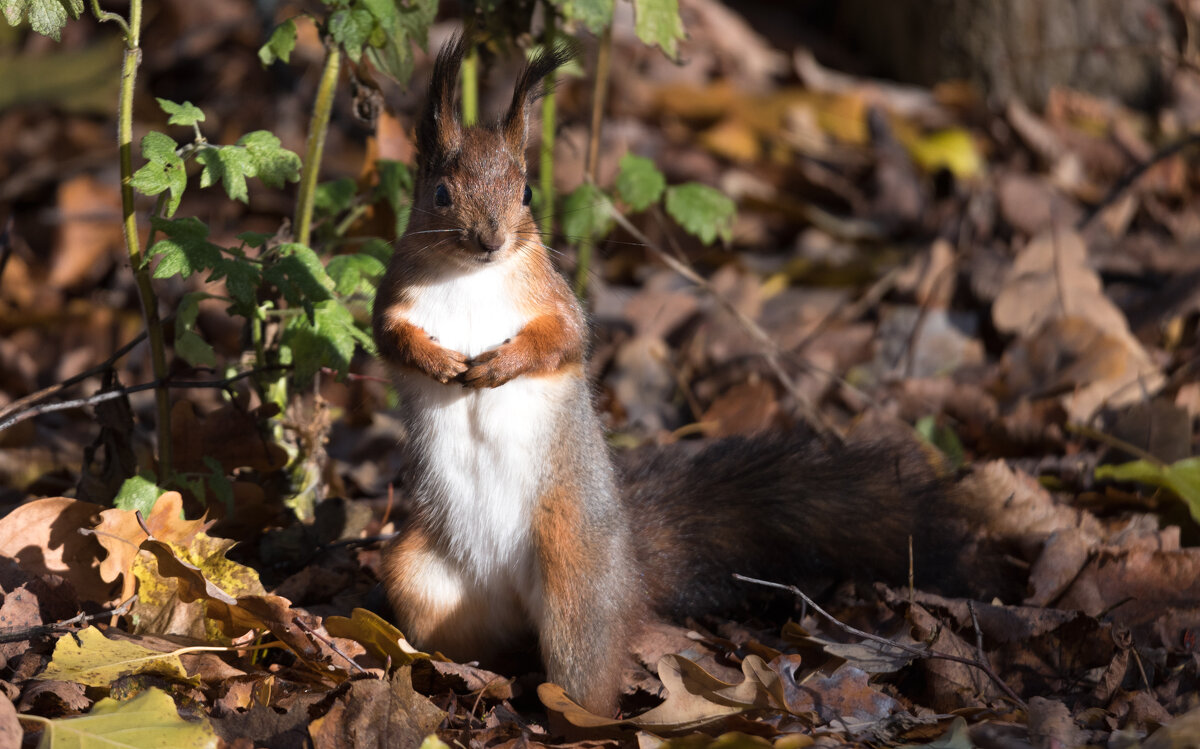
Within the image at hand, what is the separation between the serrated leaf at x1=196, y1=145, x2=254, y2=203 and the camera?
247 cm

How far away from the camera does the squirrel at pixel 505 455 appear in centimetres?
250

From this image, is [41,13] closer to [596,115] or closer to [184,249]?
[184,249]

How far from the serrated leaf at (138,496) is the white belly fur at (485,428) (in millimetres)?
639

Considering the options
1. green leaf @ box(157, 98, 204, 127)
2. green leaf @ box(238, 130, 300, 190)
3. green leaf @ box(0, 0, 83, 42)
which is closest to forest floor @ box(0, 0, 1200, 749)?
green leaf @ box(238, 130, 300, 190)

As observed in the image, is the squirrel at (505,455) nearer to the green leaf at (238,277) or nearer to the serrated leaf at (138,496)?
the green leaf at (238,277)

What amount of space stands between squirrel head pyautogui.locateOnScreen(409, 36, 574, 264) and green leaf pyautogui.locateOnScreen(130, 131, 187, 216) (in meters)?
0.52

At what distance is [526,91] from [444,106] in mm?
191

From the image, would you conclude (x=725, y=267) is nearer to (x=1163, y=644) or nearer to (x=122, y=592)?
(x=1163, y=644)

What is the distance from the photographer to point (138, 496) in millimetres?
2648

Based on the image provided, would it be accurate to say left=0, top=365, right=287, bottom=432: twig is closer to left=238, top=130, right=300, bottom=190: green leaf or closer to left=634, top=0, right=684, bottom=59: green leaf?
left=238, top=130, right=300, bottom=190: green leaf

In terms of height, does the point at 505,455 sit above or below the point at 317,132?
below

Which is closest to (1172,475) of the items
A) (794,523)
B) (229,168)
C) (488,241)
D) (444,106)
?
(794,523)

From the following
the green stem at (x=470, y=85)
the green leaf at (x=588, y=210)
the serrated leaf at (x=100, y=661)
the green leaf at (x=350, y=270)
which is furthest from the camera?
the green leaf at (x=588, y=210)

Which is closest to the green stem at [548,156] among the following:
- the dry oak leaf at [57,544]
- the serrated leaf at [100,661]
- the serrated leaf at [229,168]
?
the serrated leaf at [229,168]
